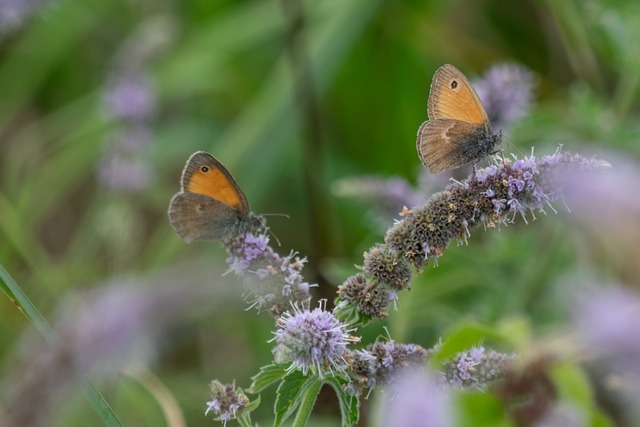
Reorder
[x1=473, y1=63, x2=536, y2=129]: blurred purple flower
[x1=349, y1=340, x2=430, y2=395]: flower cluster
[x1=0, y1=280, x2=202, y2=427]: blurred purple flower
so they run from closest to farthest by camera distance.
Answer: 1. [x1=0, y1=280, x2=202, y2=427]: blurred purple flower
2. [x1=349, y1=340, x2=430, y2=395]: flower cluster
3. [x1=473, y1=63, x2=536, y2=129]: blurred purple flower

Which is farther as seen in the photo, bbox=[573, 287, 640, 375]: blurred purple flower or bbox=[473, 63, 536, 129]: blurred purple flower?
bbox=[473, 63, 536, 129]: blurred purple flower

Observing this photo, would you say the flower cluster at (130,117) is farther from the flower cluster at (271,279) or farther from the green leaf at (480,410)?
the green leaf at (480,410)

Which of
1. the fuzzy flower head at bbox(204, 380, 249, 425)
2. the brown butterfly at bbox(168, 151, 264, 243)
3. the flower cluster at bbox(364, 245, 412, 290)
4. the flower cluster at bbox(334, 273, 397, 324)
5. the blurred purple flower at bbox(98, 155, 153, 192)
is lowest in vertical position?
the fuzzy flower head at bbox(204, 380, 249, 425)

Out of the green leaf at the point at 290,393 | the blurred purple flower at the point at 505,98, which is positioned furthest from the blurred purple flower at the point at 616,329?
the blurred purple flower at the point at 505,98

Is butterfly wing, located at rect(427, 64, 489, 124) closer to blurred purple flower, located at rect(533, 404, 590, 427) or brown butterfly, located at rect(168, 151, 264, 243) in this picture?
brown butterfly, located at rect(168, 151, 264, 243)

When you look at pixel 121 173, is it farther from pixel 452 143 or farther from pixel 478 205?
pixel 478 205

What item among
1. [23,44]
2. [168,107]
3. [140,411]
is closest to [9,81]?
[23,44]

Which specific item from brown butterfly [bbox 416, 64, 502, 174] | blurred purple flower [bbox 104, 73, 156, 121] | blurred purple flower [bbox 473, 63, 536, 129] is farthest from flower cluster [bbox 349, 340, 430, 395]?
blurred purple flower [bbox 104, 73, 156, 121]
